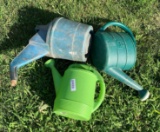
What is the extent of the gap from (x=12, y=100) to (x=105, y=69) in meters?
0.63

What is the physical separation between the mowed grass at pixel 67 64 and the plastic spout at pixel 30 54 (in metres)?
0.23

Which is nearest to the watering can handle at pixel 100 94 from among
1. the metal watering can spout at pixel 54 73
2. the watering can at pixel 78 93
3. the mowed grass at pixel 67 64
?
the watering can at pixel 78 93

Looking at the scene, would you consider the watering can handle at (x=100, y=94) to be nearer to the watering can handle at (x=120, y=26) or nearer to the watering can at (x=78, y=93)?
the watering can at (x=78, y=93)

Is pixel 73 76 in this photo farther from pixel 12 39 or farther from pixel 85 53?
pixel 12 39

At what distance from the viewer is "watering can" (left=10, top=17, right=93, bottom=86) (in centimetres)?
175

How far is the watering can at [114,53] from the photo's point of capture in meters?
1.75

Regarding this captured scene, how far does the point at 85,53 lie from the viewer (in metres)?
1.80

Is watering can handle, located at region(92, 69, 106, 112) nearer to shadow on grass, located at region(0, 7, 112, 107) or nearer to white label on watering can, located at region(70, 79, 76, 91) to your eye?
white label on watering can, located at region(70, 79, 76, 91)

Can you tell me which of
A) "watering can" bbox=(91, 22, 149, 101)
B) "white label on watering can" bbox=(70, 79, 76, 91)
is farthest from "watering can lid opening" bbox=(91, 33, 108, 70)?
"white label on watering can" bbox=(70, 79, 76, 91)

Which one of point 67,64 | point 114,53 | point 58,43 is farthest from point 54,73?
point 114,53

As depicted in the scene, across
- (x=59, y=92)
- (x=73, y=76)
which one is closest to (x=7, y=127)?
(x=59, y=92)

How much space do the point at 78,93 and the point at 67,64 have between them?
0.33 m

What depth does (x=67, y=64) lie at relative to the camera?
201 centimetres

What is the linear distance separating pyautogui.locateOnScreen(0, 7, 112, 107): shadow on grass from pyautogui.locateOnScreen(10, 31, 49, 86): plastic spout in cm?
22
